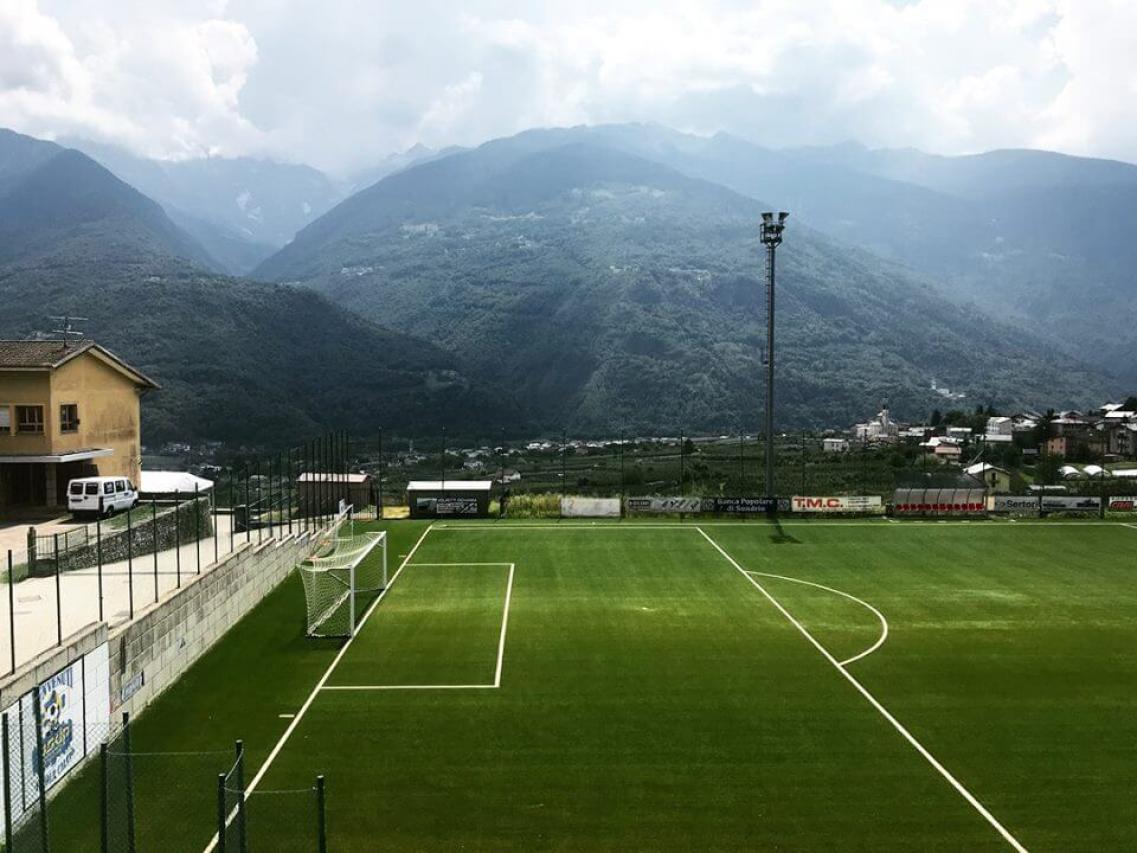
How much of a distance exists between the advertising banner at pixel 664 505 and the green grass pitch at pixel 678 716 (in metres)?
13.1

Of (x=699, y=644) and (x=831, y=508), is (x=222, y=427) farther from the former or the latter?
(x=699, y=644)

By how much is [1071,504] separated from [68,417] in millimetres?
45967

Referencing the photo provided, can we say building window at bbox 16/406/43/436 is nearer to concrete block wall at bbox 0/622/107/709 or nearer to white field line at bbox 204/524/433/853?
white field line at bbox 204/524/433/853

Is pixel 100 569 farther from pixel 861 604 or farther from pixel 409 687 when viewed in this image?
pixel 861 604

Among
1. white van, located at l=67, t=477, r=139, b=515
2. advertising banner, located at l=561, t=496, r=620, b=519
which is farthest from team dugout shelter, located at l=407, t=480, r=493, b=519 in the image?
white van, located at l=67, t=477, r=139, b=515

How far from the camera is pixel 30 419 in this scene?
3494 centimetres

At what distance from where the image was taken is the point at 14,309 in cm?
11294

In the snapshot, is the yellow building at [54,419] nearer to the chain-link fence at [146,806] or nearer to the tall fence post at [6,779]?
the chain-link fence at [146,806]

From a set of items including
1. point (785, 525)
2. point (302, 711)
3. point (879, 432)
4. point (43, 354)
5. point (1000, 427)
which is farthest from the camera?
point (879, 432)

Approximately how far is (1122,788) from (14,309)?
12422 cm

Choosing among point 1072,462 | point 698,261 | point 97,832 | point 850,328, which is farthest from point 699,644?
point 698,261

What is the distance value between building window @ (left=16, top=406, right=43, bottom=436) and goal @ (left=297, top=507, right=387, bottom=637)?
10964 millimetres

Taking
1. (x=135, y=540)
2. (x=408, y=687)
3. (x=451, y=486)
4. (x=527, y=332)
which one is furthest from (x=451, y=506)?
(x=527, y=332)

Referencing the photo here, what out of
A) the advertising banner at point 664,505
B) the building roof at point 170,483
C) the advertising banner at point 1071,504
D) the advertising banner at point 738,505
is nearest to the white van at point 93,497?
the building roof at point 170,483
